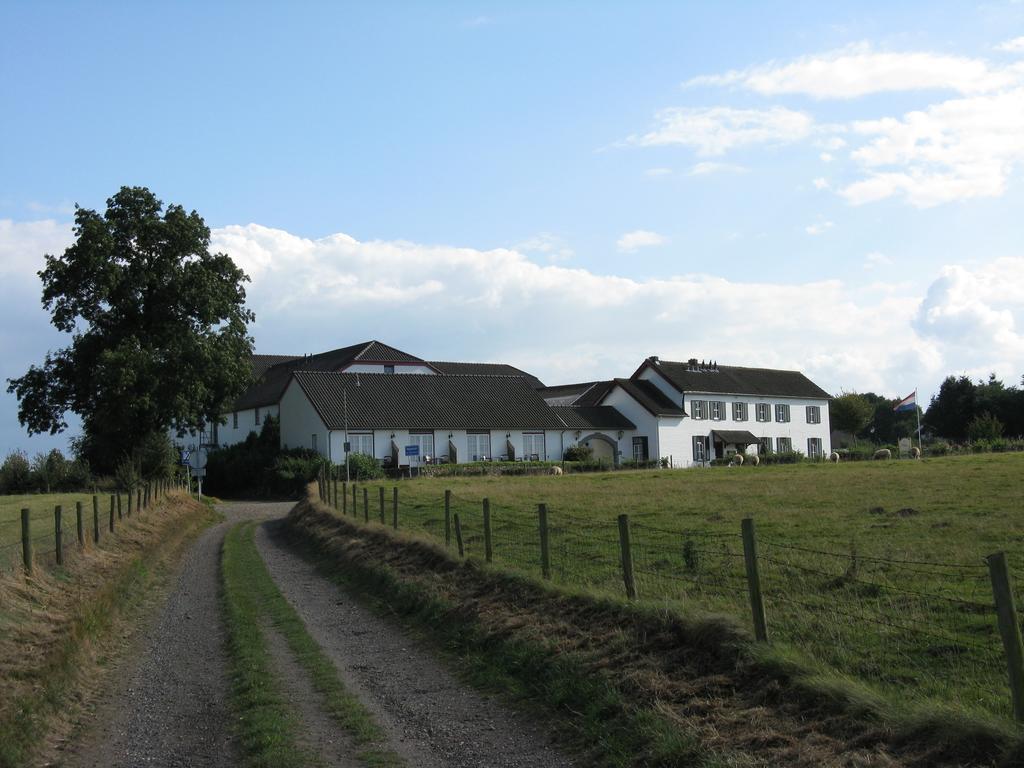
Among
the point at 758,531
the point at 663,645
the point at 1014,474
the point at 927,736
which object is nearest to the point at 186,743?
the point at 663,645

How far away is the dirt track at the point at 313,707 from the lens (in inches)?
309

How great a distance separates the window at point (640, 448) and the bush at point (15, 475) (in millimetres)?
39438

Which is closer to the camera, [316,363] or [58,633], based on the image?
[58,633]

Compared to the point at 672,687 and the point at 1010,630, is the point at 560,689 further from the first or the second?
the point at 1010,630

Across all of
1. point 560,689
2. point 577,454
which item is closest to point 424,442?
point 577,454

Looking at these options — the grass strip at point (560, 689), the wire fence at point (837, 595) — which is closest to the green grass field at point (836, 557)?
the wire fence at point (837, 595)

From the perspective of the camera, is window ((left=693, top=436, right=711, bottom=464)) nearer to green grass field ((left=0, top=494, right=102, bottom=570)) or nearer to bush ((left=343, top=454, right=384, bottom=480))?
bush ((left=343, top=454, right=384, bottom=480))

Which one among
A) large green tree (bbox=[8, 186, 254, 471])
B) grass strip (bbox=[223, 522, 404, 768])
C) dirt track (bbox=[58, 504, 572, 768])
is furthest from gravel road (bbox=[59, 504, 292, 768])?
large green tree (bbox=[8, 186, 254, 471])

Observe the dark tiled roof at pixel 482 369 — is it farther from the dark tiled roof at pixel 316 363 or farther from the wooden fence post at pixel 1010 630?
the wooden fence post at pixel 1010 630

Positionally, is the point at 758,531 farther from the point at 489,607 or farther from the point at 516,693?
the point at 516,693

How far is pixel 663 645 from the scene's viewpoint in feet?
30.2

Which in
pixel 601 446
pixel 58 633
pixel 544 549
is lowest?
pixel 58 633

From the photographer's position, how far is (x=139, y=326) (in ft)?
164

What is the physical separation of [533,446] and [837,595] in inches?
2190
